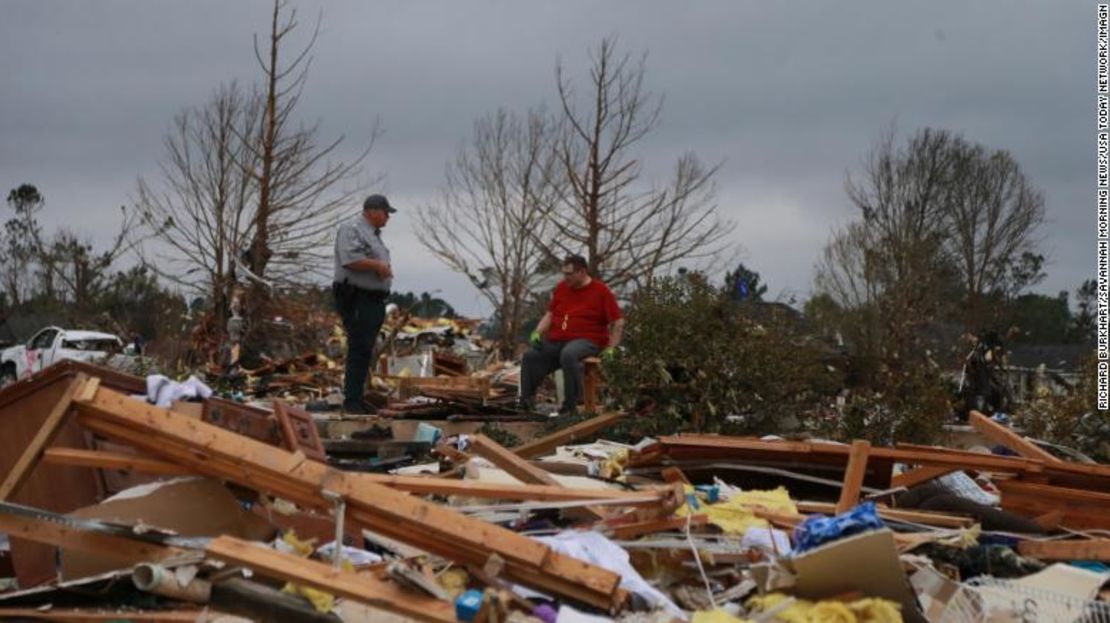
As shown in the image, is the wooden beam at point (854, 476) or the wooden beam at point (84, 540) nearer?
→ the wooden beam at point (84, 540)

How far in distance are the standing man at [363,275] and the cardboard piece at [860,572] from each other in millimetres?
5975

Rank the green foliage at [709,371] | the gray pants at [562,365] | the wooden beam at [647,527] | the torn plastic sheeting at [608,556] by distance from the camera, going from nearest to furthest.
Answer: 1. the torn plastic sheeting at [608,556]
2. the wooden beam at [647,527]
3. the green foliage at [709,371]
4. the gray pants at [562,365]

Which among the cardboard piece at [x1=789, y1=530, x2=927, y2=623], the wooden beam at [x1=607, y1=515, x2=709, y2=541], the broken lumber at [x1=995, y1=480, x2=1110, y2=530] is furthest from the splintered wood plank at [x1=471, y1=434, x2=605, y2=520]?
the broken lumber at [x1=995, y1=480, x2=1110, y2=530]

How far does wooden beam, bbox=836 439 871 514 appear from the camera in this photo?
6762 mm

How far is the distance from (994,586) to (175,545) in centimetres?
345

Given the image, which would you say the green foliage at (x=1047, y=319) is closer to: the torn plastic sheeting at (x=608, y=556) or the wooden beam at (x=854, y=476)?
the wooden beam at (x=854, y=476)

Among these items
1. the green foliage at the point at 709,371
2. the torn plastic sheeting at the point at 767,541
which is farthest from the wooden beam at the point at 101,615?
the green foliage at the point at 709,371

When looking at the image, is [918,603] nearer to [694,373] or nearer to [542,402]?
[694,373]

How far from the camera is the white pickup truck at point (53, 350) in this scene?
81.5ft

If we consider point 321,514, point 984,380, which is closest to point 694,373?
point 321,514

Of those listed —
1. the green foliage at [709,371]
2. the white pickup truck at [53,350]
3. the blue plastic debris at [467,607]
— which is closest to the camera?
the blue plastic debris at [467,607]

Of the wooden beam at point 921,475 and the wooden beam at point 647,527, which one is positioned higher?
the wooden beam at point 921,475

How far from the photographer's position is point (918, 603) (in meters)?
4.93

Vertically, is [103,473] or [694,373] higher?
[694,373]
